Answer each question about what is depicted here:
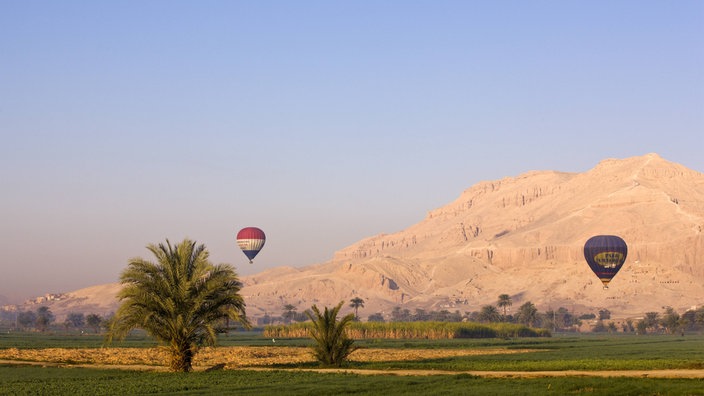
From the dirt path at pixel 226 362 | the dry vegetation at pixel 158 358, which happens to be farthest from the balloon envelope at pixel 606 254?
the dry vegetation at pixel 158 358

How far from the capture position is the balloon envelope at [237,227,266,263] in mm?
157500

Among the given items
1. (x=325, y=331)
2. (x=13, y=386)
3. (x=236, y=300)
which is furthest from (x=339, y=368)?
(x=13, y=386)

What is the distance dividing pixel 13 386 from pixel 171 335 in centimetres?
1160

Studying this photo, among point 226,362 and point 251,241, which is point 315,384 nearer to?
point 226,362

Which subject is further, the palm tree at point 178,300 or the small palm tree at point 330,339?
the small palm tree at point 330,339

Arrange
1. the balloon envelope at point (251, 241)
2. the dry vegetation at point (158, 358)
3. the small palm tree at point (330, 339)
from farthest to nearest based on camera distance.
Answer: the balloon envelope at point (251, 241) → the dry vegetation at point (158, 358) → the small palm tree at point (330, 339)

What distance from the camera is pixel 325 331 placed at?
61438 mm

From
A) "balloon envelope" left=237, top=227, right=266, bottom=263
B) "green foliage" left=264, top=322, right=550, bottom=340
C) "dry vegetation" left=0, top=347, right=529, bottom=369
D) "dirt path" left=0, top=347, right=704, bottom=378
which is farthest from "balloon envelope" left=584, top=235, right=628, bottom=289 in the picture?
"dry vegetation" left=0, top=347, right=529, bottom=369

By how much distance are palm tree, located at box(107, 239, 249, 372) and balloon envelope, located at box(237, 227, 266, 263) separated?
10117cm

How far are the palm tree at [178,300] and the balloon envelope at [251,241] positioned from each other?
332 ft

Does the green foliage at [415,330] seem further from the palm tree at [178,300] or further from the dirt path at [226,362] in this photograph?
the palm tree at [178,300]

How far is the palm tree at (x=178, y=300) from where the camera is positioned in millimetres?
54688

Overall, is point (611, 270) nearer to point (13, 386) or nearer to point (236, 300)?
point (236, 300)

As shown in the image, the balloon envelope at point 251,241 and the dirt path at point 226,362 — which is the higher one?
the balloon envelope at point 251,241
